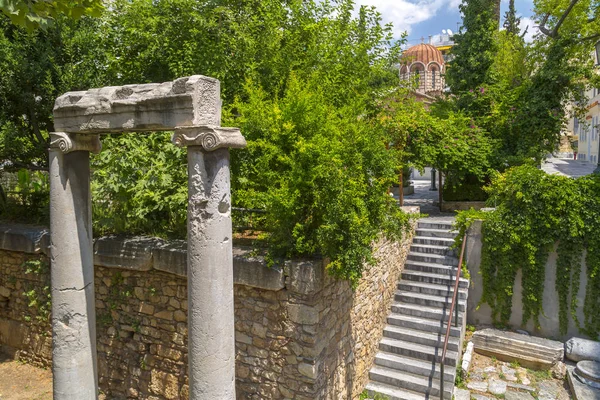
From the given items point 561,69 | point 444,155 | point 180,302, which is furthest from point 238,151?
point 561,69

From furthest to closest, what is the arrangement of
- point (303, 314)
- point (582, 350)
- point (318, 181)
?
point (582, 350) < point (303, 314) < point (318, 181)

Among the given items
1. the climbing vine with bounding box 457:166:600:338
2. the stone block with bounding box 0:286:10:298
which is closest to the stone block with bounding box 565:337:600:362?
the climbing vine with bounding box 457:166:600:338

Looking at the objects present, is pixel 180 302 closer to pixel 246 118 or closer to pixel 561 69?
pixel 246 118

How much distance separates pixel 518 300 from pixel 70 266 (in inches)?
311

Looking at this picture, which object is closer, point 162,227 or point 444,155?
point 162,227

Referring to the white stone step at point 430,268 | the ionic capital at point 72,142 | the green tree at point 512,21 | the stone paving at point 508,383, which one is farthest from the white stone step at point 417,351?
the green tree at point 512,21

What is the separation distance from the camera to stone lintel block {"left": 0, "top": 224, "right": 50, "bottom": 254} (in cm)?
649

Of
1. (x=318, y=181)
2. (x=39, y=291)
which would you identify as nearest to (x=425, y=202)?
(x=318, y=181)

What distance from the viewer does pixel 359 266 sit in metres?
4.92

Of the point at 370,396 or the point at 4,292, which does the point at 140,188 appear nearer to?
the point at 4,292

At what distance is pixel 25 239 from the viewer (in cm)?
657

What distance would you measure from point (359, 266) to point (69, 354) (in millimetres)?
3172

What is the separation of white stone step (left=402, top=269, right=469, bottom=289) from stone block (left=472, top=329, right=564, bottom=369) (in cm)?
99

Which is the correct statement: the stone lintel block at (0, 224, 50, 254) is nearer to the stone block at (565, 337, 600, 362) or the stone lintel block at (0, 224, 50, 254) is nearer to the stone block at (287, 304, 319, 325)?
the stone block at (287, 304, 319, 325)
